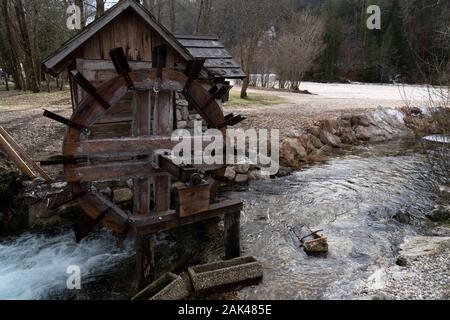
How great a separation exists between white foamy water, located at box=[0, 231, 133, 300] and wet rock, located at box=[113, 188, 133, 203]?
28.0 inches

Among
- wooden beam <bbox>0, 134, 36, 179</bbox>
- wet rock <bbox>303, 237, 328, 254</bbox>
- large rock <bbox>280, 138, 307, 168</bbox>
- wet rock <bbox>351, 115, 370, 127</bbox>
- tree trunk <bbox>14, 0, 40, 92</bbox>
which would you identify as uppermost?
tree trunk <bbox>14, 0, 40, 92</bbox>

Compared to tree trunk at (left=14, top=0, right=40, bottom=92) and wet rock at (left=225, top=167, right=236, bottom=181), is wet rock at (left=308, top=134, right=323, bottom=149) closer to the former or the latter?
wet rock at (left=225, top=167, right=236, bottom=181)

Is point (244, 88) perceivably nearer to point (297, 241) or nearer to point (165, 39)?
point (165, 39)

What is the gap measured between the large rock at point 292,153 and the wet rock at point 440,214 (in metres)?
4.11

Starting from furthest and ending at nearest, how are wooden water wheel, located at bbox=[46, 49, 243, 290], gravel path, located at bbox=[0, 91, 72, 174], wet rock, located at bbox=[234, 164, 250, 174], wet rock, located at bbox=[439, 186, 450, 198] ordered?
wet rock, located at bbox=[234, 164, 250, 174] < gravel path, located at bbox=[0, 91, 72, 174] < wet rock, located at bbox=[439, 186, 450, 198] < wooden water wheel, located at bbox=[46, 49, 243, 290]

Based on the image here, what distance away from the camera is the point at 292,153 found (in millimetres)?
10828

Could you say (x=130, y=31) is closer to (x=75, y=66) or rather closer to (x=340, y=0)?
(x=75, y=66)

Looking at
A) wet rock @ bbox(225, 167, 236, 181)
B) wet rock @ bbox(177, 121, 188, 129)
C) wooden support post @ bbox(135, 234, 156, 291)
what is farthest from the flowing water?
wet rock @ bbox(177, 121, 188, 129)

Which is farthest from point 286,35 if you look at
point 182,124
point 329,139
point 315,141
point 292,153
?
point 182,124

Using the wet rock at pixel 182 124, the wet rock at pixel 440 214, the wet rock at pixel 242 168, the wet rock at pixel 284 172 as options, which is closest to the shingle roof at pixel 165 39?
the wet rock at pixel 182 124

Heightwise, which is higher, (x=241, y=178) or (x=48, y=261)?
(x=241, y=178)

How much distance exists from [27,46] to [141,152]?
630 inches

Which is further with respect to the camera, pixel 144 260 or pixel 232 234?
pixel 232 234

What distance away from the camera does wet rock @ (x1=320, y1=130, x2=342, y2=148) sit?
12812 millimetres
